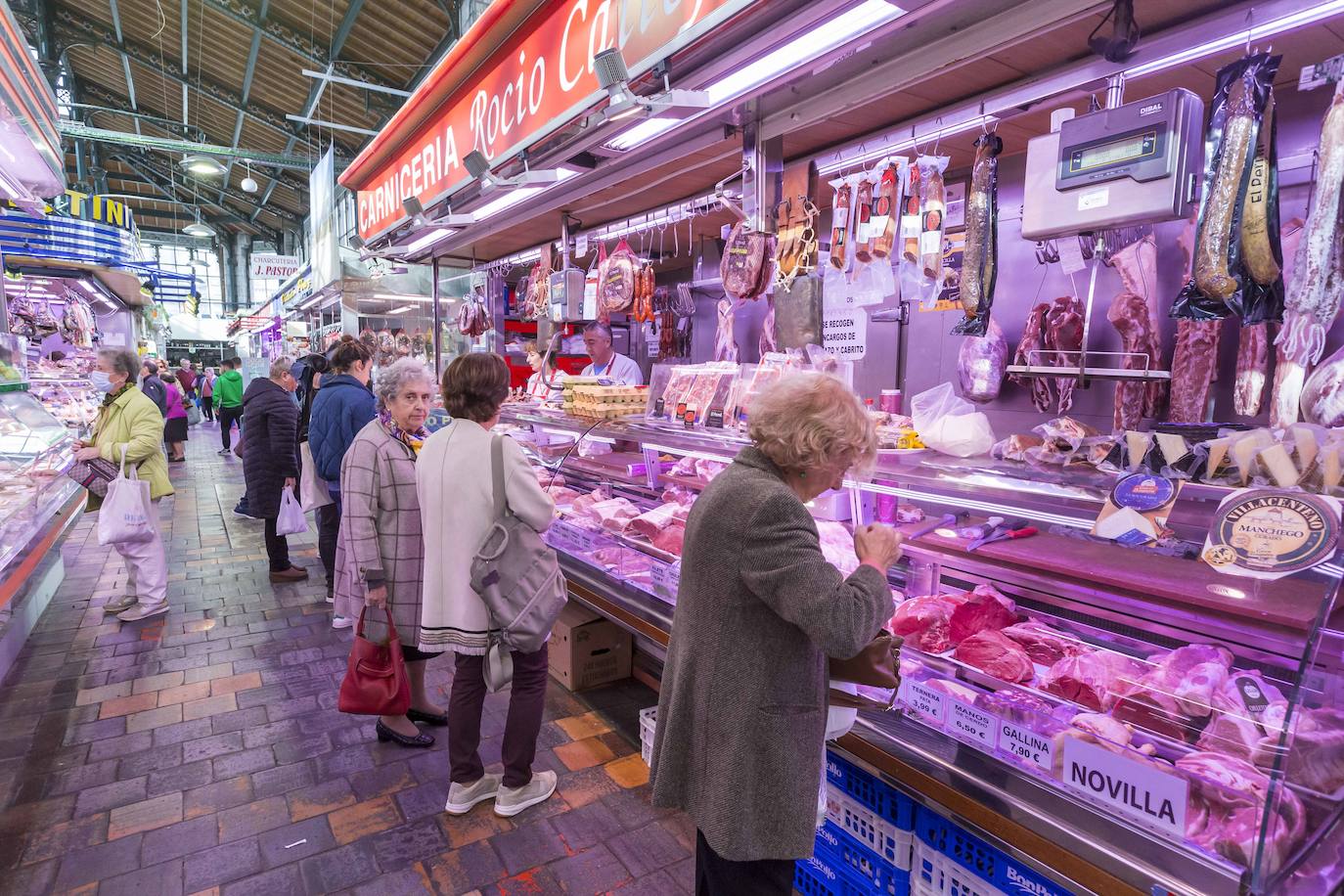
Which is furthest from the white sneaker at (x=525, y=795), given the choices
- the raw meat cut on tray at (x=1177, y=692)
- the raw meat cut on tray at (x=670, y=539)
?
the raw meat cut on tray at (x=1177, y=692)

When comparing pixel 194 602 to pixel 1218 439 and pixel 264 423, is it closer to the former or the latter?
pixel 264 423

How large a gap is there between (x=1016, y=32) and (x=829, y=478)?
167cm

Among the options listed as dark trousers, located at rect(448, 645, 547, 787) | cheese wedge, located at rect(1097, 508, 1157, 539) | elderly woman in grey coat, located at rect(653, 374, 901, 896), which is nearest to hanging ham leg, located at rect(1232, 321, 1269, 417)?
cheese wedge, located at rect(1097, 508, 1157, 539)

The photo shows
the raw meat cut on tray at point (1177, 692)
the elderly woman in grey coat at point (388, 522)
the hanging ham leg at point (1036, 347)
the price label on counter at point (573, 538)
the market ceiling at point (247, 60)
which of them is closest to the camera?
the raw meat cut on tray at point (1177, 692)

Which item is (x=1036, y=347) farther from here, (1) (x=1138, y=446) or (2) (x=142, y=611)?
(2) (x=142, y=611)

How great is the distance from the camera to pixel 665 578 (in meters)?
3.03

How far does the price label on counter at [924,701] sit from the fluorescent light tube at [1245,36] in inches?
81.9

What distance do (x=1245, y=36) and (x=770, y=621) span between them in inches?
88.1

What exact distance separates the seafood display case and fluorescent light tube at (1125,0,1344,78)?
1.35 meters

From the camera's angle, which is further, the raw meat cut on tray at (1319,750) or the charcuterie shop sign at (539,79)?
the charcuterie shop sign at (539,79)

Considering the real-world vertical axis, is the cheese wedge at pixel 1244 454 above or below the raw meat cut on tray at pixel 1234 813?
above

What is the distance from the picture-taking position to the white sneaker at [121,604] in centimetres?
522

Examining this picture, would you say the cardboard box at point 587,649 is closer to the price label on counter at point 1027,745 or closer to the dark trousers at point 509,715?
the dark trousers at point 509,715

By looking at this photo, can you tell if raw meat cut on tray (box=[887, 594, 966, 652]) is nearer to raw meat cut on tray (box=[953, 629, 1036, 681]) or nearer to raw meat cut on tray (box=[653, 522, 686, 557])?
raw meat cut on tray (box=[953, 629, 1036, 681])
